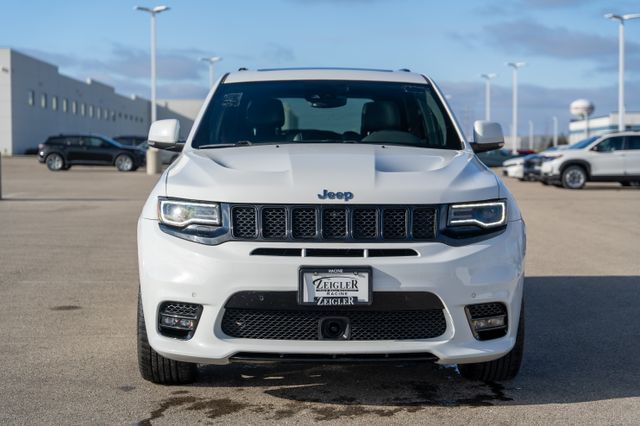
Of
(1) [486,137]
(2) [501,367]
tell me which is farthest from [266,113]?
(2) [501,367]

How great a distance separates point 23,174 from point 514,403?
104 feet

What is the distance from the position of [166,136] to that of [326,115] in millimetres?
1136

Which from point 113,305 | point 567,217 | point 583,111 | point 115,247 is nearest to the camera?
point 113,305

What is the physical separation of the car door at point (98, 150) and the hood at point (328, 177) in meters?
33.8

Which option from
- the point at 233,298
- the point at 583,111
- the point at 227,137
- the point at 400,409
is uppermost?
the point at 583,111

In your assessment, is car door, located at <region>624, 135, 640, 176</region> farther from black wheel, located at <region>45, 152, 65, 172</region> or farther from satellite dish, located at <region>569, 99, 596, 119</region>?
satellite dish, located at <region>569, 99, 596, 119</region>

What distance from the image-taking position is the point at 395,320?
13.8 feet

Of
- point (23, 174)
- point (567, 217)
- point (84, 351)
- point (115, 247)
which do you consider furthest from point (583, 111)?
point (84, 351)

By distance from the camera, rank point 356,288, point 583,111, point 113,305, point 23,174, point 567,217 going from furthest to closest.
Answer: point 583,111 → point 23,174 → point 567,217 → point 113,305 → point 356,288

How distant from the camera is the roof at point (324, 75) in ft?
20.5

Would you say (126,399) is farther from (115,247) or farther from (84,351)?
(115,247)

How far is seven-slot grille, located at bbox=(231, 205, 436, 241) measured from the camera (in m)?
4.20

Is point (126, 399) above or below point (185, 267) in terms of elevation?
below

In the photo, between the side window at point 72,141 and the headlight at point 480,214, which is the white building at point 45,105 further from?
the headlight at point 480,214
